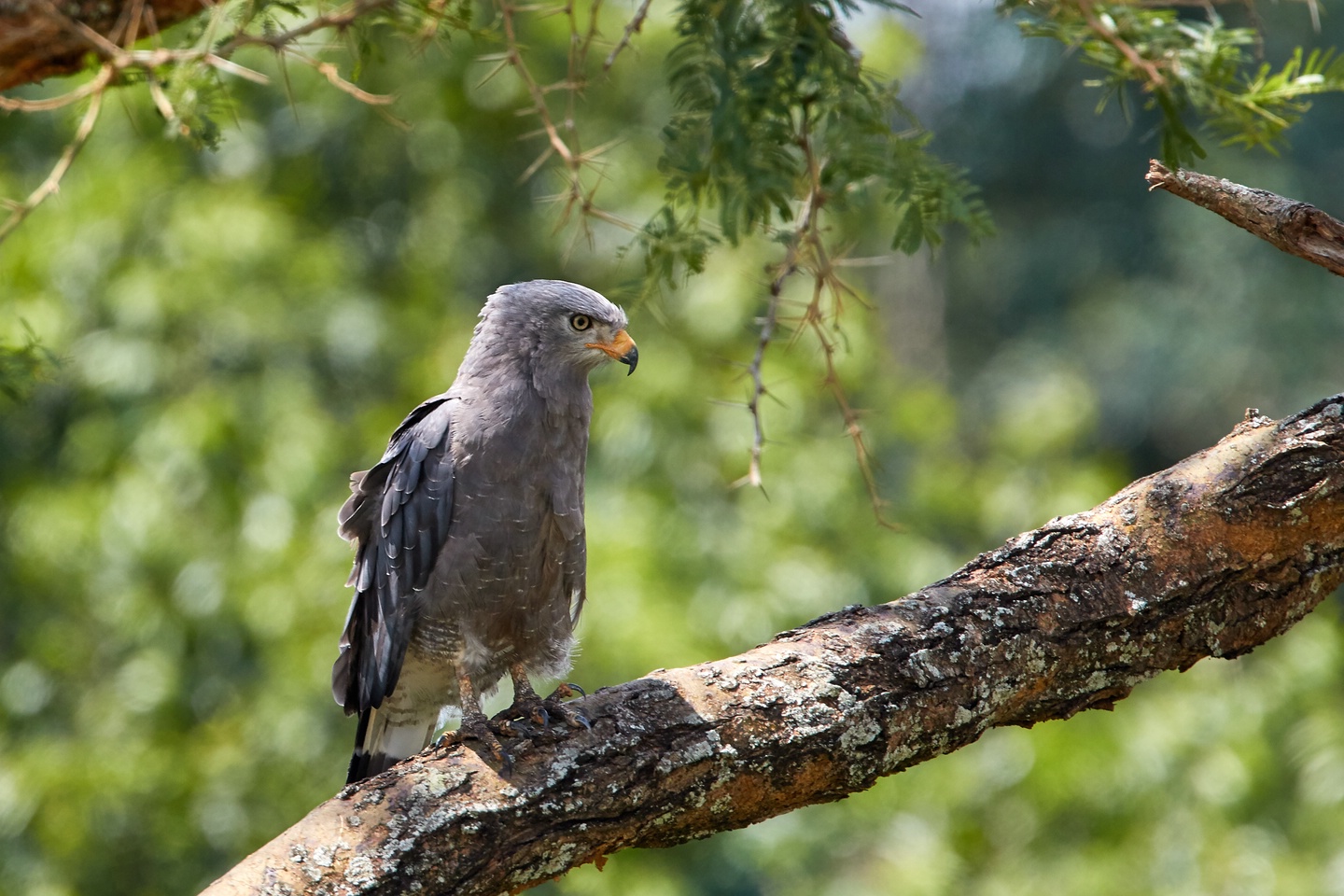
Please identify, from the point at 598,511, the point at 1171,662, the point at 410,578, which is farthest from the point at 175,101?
the point at 598,511

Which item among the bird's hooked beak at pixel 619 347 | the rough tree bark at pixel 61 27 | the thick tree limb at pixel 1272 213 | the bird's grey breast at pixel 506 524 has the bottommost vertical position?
the bird's grey breast at pixel 506 524

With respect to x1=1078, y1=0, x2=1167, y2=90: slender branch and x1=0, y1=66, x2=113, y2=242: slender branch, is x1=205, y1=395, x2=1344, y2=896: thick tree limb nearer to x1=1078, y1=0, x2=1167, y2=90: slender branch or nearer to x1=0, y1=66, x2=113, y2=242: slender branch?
x1=1078, y1=0, x2=1167, y2=90: slender branch

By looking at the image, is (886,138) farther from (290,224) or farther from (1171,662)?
(290,224)

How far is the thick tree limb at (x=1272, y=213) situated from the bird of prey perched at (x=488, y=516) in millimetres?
1410

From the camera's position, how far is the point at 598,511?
6.50 metres

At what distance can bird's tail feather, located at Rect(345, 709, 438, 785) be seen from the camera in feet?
11.6

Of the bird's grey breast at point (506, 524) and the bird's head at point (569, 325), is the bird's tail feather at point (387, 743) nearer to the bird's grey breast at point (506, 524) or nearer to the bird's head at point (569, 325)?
the bird's grey breast at point (506, 524)

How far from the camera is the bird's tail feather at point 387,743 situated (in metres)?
3.53

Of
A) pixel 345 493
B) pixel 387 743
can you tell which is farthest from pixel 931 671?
pixel 345 493

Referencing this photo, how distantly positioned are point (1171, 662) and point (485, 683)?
5.63 ft

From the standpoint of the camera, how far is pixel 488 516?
3.10 meters

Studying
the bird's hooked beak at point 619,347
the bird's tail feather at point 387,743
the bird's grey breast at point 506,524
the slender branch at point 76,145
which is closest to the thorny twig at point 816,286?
the bird's hooked beak at point 619,347

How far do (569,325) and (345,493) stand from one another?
3.62m

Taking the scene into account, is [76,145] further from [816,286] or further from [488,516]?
[816,286]
